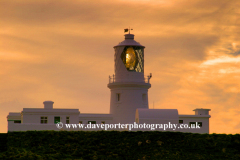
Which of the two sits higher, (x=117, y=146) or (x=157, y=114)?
(x=157, y=114)

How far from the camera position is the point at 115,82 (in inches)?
2265

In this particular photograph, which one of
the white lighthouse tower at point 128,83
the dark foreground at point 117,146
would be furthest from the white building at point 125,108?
the dark foreground at point 117,146

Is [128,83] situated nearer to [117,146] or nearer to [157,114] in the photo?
[157,114]

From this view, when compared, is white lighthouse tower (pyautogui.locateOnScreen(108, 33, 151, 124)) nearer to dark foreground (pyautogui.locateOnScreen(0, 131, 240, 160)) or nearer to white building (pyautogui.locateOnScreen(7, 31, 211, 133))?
white building (pyautogui.locateOnScreen(7, 31, 211, 133))

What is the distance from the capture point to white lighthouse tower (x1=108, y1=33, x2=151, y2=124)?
187 ft

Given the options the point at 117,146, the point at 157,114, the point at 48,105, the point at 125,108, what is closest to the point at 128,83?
the point at 125,108

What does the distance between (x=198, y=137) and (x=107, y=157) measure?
30.8 ft

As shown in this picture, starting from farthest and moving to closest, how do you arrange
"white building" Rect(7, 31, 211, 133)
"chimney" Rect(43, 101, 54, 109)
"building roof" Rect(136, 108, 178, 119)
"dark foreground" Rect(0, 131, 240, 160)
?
"chimney" Rect(43, 101, 54, 109), "white building" Rect(7, 31, 211, 133), "building roof" Rect(136, 108, 178, 119), "dark foreground" Rect(0, 131, 240, 160)

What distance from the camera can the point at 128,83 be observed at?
187 feet

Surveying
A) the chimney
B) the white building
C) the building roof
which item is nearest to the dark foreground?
the building roof

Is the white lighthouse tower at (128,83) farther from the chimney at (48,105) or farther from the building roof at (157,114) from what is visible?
the chimney at (48,105)

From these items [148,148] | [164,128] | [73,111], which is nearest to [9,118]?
[73,111]

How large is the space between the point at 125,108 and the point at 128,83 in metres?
2.88

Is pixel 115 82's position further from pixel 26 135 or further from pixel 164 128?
pixel 26 135
